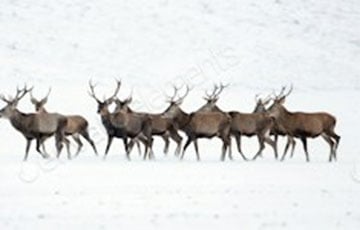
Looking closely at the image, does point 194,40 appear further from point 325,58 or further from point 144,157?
point 144,157

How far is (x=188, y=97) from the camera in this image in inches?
1332

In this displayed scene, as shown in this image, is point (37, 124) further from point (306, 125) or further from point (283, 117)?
point (306, 125)

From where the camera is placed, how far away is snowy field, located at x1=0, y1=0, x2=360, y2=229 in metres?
13.8

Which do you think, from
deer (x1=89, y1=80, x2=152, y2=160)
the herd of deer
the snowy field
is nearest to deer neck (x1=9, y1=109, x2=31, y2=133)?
the herd of deer

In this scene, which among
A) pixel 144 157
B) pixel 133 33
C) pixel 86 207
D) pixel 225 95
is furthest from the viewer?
pixel 133 33

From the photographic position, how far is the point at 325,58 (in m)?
43.0

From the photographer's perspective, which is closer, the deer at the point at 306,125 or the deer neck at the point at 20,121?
the deer neck at the point at 20,121

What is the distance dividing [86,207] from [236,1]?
3510cm

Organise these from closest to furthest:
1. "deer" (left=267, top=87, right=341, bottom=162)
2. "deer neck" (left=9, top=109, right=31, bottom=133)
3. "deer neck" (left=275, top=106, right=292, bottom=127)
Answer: "deer neck" (left=9, top=109, right=31, bottom=133)
"deer" (left=267, top=87, right=341, bottom=162)
"deer neck" (left=275, top=106, right=292, bottom=127)

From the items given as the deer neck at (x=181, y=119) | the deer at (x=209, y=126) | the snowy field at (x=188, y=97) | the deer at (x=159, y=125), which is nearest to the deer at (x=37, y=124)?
the snowy field at (x=188, y=97)

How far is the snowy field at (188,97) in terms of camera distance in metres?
13.8

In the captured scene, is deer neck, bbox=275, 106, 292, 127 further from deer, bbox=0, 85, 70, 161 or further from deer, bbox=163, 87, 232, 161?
deer, bbox=0, 85, 70, 161

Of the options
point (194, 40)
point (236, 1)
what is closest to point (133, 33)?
point (194, 40)

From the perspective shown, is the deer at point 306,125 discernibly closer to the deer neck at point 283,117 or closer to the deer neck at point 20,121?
the deer neck at point 283,117
